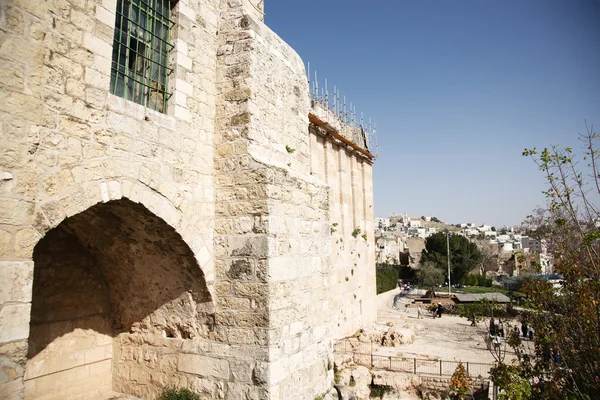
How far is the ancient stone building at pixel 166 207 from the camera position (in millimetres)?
3162

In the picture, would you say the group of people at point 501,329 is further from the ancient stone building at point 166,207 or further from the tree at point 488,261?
the tree at point 488,261

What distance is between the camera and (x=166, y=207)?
3992 mm

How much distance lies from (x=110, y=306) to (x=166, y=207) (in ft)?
7.22

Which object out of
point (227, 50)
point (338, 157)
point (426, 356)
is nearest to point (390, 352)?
point (426, 356)

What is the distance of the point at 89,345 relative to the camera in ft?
16.4

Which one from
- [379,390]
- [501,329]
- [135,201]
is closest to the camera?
[135,201]

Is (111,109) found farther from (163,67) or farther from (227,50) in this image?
(227,50)

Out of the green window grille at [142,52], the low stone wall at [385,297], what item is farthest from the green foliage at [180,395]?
the low stone wall at [385,297]

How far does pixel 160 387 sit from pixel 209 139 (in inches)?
119

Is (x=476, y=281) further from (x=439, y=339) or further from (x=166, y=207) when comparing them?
(x=166, y=207)

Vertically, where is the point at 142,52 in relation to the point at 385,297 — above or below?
above

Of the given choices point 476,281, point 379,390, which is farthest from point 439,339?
point 476,281

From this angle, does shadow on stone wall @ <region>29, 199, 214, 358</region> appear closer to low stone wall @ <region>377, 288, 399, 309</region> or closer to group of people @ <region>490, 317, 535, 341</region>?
group of people @ <region>490, 317, 535, 341</region>

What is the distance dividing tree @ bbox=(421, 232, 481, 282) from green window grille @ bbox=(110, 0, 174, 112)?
3945 cm
